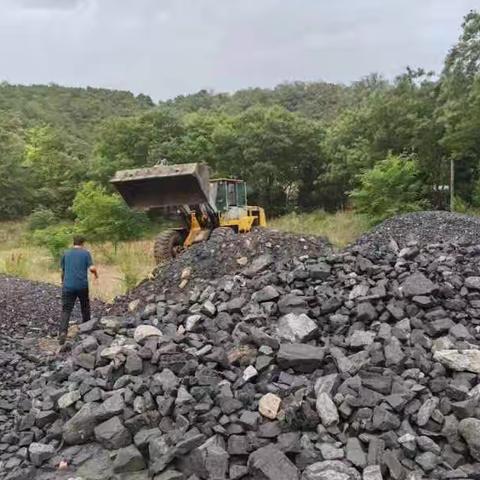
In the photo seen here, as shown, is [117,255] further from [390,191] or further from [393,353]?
[393,353]

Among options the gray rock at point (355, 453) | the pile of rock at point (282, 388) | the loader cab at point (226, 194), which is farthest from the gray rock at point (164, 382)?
the loader cab at point (226, 194)

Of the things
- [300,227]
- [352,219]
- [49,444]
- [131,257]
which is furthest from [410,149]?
[49,444]

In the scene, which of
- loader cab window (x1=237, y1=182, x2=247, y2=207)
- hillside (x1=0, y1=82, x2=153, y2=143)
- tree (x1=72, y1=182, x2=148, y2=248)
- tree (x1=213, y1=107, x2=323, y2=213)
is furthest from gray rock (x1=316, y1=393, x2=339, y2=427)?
hillside (x1=0, y1=82, x2=153, y2=143)

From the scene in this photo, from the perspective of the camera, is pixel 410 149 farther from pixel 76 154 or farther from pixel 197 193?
pixel 76 154

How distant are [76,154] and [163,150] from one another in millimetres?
13563

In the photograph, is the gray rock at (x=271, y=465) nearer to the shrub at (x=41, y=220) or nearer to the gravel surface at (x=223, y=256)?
the gravel surface at (x=223, y=256)

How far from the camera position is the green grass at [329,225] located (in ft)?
70.2

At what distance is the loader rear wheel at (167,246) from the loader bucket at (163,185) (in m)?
1.32

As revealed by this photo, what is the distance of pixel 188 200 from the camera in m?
11.8

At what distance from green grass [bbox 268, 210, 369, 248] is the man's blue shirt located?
12712mm

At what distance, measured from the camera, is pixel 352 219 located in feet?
81.0

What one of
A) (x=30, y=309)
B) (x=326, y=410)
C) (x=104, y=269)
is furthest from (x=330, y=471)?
(x=104, y=269)

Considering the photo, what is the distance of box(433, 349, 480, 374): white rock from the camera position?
180 inches

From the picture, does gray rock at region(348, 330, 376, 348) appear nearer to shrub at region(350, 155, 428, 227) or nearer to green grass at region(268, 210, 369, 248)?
green grass at region(268, 210, 369, 248)
